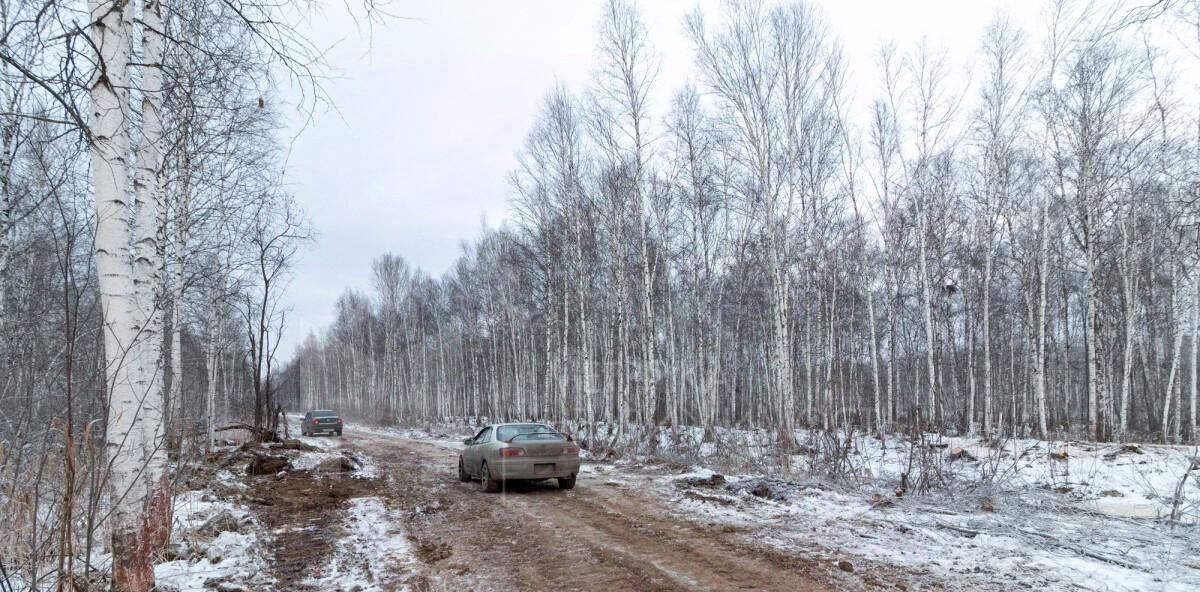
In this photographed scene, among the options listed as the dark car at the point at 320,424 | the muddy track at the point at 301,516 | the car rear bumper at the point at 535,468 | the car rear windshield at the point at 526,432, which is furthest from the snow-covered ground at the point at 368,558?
the dark car at the point at 320,424

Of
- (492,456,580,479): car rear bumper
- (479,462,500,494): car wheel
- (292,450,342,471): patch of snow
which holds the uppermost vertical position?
(492,456,580,479): car rear bumper

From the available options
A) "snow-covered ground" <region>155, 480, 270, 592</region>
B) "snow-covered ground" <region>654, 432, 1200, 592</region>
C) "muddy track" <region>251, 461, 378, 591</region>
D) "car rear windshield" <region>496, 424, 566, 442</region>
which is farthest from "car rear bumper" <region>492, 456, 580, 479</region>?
"snow-covered ground" <region>155, 480, 270, 592</region>

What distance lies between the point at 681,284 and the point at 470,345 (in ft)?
66.2

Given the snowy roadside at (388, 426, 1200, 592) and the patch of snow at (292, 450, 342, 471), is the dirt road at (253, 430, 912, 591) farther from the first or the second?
the patch of snow at (292, 450, 342, 471)

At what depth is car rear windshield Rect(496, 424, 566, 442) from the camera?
12.1 meters

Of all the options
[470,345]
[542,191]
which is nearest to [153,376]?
[542,191]

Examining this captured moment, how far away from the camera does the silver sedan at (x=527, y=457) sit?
11.6m

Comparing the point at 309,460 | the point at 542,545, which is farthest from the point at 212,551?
the point at 309,460

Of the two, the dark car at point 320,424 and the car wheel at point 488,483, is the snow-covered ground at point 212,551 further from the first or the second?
the dark car at point 320,424

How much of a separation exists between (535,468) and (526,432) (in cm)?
86

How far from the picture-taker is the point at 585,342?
2097cm

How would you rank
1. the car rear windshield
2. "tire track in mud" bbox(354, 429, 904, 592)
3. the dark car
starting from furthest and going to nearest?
the dark car, the car rear windshield, "tire track in mud" bbox(354, 429, 904, 592)

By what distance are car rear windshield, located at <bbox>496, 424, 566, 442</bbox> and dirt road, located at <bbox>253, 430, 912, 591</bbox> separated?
1057 mm

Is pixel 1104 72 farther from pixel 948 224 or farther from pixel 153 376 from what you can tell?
pixel 153 376
